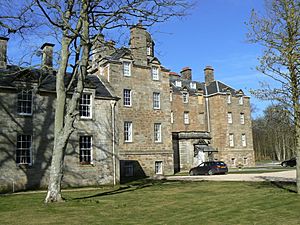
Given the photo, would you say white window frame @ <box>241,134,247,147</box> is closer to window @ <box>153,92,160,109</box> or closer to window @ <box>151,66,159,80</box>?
window @ <box>153,92,160,109</box>

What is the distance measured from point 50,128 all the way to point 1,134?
298cm

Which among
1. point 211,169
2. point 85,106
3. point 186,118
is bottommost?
point 211,169

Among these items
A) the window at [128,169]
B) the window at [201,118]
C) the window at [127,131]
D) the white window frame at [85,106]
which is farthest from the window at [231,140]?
the white window frame at [85,106]

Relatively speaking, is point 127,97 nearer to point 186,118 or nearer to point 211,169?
point 211,169

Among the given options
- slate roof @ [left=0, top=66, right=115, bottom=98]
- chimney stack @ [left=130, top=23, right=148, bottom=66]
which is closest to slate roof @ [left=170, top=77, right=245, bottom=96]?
chimney stack @ [left=130, top=23, right=148, bottom=66]

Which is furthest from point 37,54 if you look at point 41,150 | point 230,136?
point 230,136

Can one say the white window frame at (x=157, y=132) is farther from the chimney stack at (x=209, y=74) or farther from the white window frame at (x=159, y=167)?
the chimney stack at (x=209, y=74)

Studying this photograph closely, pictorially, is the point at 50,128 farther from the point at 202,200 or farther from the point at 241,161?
the point at 241,161

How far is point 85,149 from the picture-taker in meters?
22.2

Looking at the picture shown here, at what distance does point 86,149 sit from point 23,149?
165 inches

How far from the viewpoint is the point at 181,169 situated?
38.7m

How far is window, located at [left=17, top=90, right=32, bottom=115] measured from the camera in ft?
66.5

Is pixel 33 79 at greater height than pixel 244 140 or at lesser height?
greater

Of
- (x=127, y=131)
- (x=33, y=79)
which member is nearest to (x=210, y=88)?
(x=127, y=131)
